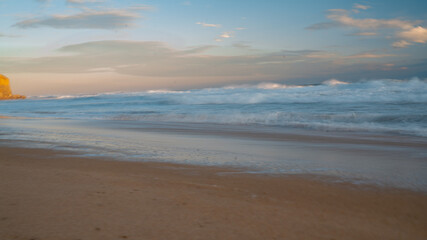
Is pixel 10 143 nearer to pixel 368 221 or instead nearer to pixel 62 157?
pixel 62 157

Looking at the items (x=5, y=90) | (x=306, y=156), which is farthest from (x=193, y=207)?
(x=5, y=90)

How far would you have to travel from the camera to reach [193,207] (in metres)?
2.02

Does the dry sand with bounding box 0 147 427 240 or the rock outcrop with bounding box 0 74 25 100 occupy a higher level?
the rock outcrop with bounding box 0 74 25 100

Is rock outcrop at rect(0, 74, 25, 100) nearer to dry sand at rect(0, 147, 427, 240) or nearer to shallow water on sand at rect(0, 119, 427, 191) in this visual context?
shallow water on sand at rect(0, 119, 427, 191)

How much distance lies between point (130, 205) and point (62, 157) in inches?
89.4

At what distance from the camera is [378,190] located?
262 centimetres

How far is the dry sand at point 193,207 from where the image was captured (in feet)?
5.39

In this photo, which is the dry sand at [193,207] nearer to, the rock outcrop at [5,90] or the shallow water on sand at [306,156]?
the shallow water on sand at [306,156]

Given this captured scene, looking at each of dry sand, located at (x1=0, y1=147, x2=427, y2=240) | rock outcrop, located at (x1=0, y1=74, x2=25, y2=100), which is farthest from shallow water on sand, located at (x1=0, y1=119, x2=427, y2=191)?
rock outcrop, located at (x1=0, y1=74, x2=25, y2=100)

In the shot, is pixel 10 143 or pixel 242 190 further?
pixel 10 143

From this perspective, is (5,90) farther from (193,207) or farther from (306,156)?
(193,207)

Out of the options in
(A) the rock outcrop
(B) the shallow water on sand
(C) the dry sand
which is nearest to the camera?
(C) the dry sand

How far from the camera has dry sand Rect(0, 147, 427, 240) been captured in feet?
5.39

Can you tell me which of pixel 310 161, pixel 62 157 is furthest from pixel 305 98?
pixel 62 157
